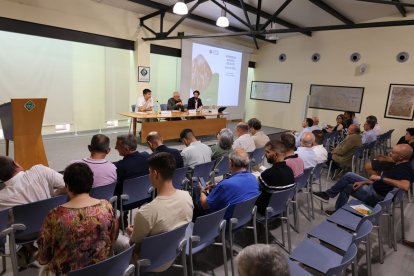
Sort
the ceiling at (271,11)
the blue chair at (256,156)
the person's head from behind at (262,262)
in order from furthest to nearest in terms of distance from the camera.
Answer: the ceiling at (271,11), the blue chair at (256,156), the person's head from behind at (262,262)

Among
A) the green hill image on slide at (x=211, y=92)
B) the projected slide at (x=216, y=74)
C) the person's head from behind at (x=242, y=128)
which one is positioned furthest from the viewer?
the green hill image on slide at (x=211, y=92)

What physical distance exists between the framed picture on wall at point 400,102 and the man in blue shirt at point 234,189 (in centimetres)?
772

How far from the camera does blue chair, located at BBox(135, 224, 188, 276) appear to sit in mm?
1554

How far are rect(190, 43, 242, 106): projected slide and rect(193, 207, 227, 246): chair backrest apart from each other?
717 centimetres

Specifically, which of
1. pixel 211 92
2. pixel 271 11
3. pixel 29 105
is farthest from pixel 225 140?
pixel 211 92

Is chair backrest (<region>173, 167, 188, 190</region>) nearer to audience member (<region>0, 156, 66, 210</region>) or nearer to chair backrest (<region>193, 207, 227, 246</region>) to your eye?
chair backrest (<region>193, 207, 227, 246</region>)

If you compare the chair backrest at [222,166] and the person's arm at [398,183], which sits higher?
the person's arm at [398,183]

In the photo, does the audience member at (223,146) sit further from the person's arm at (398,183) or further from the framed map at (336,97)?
the framed map at (336,97)

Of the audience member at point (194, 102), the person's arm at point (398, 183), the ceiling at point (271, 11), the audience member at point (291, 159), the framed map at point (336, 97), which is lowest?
the person's arm at point (398, 183)

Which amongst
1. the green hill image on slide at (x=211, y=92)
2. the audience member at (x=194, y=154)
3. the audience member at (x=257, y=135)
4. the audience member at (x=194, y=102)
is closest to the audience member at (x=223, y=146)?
the audience member at (x=194, y=154)

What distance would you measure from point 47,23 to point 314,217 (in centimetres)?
639

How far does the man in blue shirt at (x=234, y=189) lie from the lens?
2217 mm

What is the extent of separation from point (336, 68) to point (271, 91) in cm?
251

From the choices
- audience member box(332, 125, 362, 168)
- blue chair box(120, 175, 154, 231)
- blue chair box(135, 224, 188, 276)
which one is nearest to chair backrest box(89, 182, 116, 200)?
blue chair box(120, 175, 154, 231)
